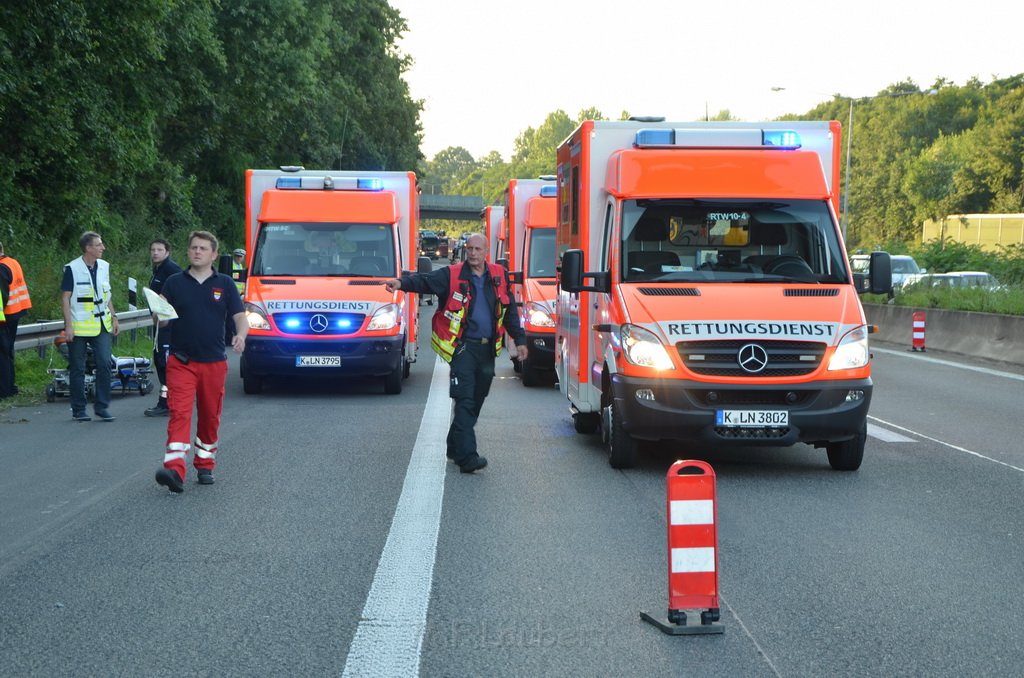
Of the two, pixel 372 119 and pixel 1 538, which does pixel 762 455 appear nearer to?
pixel 1 538

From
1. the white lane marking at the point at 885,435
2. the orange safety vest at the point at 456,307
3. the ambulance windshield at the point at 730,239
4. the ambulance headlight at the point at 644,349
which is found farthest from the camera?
the white lane marking at the point at 885,435

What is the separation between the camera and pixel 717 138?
1107 centimetres

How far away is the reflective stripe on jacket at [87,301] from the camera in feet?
43.3

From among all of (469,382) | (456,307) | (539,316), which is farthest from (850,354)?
(539,316)

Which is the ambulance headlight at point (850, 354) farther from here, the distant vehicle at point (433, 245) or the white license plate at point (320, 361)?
the distant vehicle at point (433, 245)

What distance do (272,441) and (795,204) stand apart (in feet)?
15.3

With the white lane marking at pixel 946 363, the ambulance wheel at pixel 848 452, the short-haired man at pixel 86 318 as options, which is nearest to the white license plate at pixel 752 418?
the ambulance wheel at pixel 848 452

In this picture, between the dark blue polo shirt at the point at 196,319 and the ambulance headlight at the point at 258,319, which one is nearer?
the dark blue polo shirt at the point at 196,319

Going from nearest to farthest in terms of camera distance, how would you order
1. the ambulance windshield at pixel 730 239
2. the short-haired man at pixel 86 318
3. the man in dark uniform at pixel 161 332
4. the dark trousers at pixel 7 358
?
1. the ambulance windshield at pixel 730 239
2. the short-haired man at pixel 86 318
3. the man in dark uniform at pixel 161 332
4. the dark trousers at pixel 7 358

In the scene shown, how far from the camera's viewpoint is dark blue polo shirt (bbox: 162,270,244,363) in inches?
367

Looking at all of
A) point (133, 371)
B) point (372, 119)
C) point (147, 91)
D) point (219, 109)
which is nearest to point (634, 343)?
point (133, 371)

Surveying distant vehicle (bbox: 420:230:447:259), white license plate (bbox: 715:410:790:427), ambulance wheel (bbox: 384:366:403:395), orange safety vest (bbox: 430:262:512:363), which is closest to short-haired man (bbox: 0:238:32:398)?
ambulance wheel (bbox: 384:366:403:395)

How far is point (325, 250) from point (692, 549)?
475 inches

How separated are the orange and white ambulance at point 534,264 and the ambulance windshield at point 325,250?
4.97 feet
